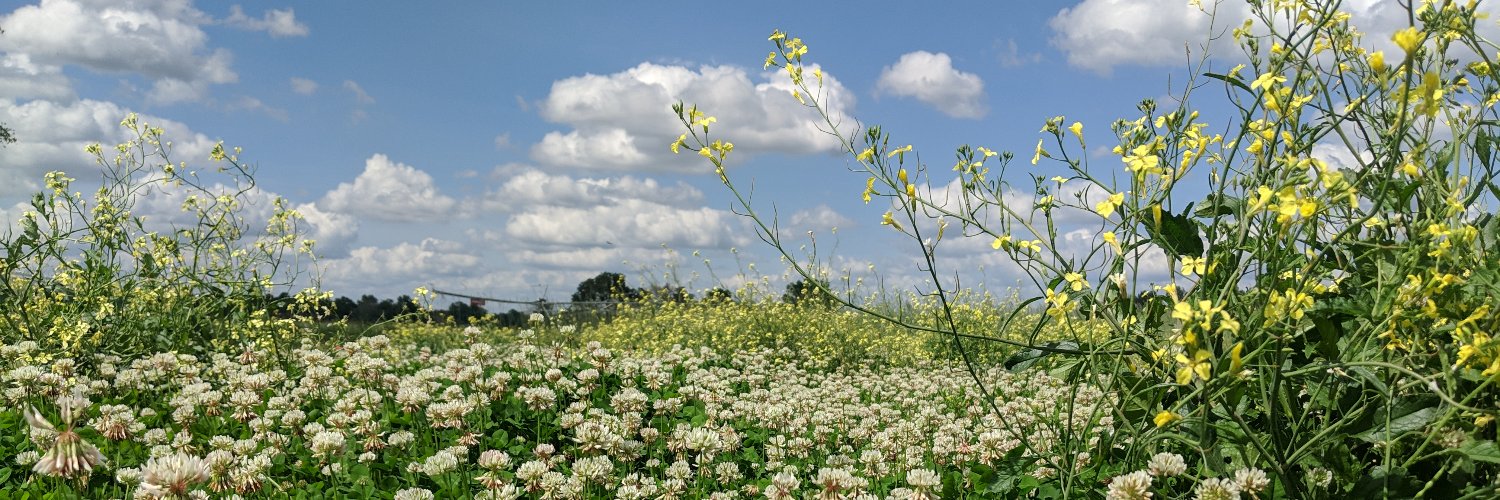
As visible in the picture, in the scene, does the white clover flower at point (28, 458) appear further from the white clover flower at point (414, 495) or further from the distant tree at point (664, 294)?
the distant tree at point (664, 294)

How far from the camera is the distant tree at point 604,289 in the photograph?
1471 centimetres

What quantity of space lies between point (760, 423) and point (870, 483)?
97 centimetres

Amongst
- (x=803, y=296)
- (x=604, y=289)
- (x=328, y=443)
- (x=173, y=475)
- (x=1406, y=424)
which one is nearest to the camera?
(x=173, y=475)

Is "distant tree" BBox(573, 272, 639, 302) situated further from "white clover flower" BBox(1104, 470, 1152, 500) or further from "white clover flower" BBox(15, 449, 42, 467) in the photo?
"white clover flower" BBox(1104, 470, 1152, 500)

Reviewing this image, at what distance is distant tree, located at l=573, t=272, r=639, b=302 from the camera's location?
14.7 metres

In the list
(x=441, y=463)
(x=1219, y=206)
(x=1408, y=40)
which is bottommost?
(x=441, y=463)

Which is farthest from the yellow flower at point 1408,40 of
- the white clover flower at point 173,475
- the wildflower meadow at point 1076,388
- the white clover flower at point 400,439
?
the white clover flower at point 400,439

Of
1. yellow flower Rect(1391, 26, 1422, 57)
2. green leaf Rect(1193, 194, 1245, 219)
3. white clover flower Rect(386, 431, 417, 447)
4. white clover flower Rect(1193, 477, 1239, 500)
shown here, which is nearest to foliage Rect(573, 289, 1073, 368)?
white clover flower Rect(386, 431, 417, 447)

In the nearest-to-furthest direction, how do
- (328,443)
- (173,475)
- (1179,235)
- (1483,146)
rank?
(173,475) < (1179,235) < (1483,146) < (328,443)

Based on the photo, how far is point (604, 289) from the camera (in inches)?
730

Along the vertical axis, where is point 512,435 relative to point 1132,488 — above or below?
below

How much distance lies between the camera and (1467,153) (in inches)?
103

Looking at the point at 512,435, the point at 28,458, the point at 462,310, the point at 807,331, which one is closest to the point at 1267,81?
the point at 512,435

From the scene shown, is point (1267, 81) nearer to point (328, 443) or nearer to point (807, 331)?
point (328, 443)
